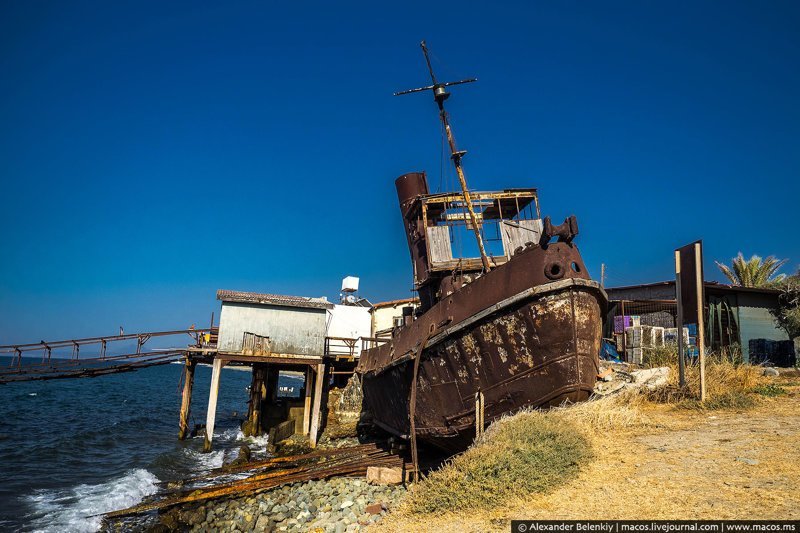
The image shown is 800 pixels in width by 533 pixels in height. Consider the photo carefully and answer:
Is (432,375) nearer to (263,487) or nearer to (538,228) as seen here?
(263,487)

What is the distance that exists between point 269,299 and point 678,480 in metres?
15.9

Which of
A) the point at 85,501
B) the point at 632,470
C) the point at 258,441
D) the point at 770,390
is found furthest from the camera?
the point at 258,441

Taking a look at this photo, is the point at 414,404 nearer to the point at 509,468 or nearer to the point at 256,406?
the point at 509,468

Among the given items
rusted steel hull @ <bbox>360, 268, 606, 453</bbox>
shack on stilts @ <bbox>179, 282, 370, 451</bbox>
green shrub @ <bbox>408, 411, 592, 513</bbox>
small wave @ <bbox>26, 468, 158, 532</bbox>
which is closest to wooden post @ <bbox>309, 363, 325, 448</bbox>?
shack on stilts @ <bbox>179, 282, 370, 451</bbox>

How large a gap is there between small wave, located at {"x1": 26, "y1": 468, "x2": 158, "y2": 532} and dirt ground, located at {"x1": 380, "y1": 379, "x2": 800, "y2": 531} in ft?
26.7

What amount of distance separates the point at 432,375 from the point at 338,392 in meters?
15.5

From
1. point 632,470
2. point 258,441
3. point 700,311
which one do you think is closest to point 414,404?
point 632,470

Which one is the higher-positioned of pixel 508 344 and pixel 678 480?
pixel 508 344

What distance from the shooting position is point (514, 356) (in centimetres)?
835

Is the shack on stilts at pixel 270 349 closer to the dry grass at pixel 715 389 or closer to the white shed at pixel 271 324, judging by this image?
the white shed at pixel 271 324

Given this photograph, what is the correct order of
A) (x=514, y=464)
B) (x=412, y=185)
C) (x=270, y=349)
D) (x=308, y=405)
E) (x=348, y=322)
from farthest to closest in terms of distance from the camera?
(x=348, y=322)
(x=308, y=405)
(x=270, y=349)
(x=412, y=185)
(x=514, y=464)

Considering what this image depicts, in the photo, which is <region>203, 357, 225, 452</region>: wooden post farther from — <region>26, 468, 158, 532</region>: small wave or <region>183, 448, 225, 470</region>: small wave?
<region>26, 468, 158, 532</region>: small wave

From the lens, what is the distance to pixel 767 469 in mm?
5594

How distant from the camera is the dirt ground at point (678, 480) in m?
4.84
